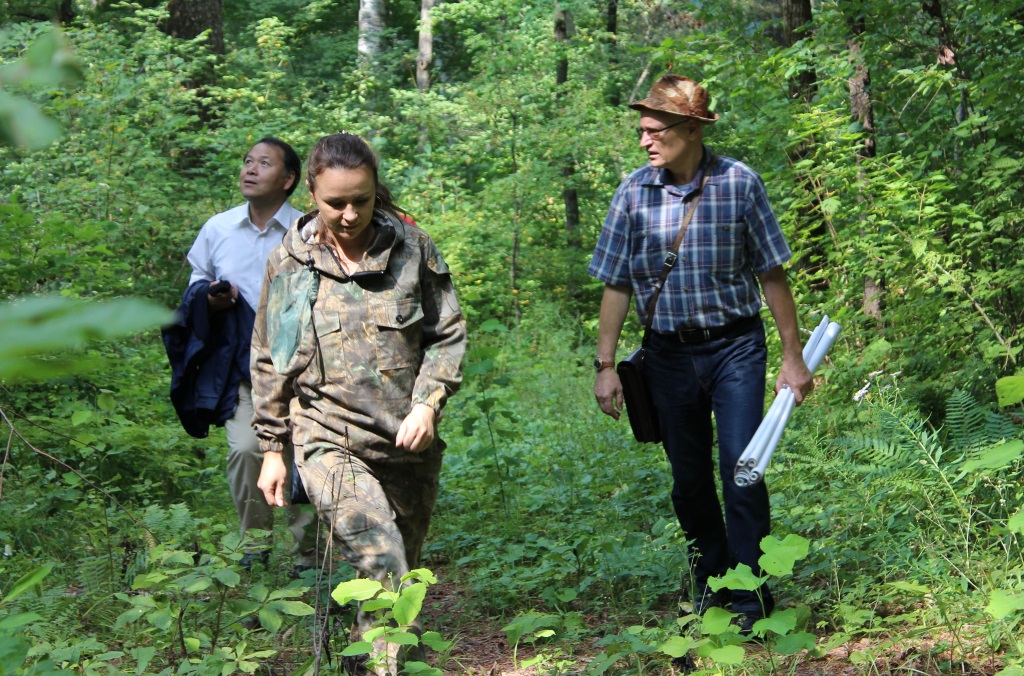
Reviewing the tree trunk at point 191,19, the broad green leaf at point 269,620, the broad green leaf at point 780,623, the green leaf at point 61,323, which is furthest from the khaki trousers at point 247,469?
the tree trunk at point 191,19

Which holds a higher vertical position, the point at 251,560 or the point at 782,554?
the point at 782,554

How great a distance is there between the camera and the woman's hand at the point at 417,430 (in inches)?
152

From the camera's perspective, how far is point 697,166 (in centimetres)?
462

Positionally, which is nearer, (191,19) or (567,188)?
(191,19)

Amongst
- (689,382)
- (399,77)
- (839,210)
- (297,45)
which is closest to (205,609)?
(689,382)

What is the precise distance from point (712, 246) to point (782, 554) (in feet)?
5.12

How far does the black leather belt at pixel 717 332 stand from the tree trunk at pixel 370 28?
17.1 meters

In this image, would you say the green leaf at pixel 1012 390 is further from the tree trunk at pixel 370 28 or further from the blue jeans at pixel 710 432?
the tree trunk at pixel 370 28

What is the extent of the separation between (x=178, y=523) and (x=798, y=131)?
217 inches

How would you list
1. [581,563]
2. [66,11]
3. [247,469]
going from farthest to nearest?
1. [66,11]
2. [247,469]
3. [581,563]

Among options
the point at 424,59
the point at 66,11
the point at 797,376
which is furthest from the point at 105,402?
the point at 424,59

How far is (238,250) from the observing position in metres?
5.79

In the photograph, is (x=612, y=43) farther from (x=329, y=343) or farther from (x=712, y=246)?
(x=329, y=343)

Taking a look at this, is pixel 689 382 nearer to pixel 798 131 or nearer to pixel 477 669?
pixel 477 669
